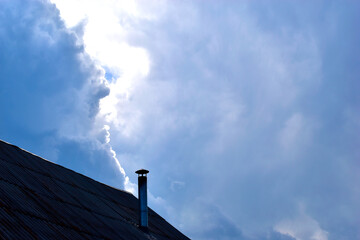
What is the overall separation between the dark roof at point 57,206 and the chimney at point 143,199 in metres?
0.34

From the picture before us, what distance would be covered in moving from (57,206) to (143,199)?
7.23 metres

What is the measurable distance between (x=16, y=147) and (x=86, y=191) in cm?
344

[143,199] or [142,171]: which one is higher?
[142,171]

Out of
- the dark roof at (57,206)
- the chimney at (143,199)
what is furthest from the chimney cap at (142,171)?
the dark roof at (57,206)

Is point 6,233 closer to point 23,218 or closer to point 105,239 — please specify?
point 23,218

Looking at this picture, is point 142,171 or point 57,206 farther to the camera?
point 142,171

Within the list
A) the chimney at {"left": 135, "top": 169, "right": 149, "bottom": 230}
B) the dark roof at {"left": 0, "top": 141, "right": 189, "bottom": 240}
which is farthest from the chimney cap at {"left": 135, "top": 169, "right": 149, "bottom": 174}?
the dark roof at {"left": 0, "top": 141, "right": 189, "bottom": 240}

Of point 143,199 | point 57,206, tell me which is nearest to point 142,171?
point 143,199

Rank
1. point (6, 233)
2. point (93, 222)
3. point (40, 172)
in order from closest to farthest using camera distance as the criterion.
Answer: point (6, 233)
point (93, 222)
point (40, 172)

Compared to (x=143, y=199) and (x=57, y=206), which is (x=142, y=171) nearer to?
(x=143, y=199)

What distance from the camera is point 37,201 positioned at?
1359 cm

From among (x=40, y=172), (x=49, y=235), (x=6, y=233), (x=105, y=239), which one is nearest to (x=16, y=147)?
(x=40, y=172)

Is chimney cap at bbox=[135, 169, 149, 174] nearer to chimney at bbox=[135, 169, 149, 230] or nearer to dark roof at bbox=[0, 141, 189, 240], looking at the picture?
chimney at bbox=[135, 169, 149, 230]

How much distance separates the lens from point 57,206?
14.5 meters
